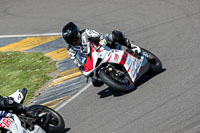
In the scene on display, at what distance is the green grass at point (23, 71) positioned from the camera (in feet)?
38.6

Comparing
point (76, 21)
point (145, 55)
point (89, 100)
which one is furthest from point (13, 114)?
point (76, 21)

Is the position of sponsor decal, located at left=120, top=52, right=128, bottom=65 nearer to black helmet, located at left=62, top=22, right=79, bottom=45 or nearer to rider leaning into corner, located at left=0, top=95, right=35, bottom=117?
black helmet, located at left=62, top=22, right=79, bottom=45

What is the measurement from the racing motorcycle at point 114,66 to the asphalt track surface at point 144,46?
31 cm

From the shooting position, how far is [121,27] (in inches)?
560

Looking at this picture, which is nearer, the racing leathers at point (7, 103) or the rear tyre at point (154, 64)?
the racing leathers at point (7, 103)

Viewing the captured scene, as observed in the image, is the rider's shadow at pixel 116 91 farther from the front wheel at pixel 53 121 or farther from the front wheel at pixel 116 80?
the front wheel at pixel 53 121

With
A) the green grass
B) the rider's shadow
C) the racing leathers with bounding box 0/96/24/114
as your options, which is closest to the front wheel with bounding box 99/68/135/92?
the rider's shadow

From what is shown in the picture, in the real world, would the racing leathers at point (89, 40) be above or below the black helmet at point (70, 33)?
below

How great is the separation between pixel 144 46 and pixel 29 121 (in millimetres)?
5395

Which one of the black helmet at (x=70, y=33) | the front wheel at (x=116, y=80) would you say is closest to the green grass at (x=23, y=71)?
the black helmet at (x=70, y=33)

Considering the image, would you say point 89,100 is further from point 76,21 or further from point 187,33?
point 76,21

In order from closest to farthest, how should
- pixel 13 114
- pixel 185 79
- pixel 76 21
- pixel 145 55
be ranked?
pixel 13 114
pixel 185 79
pixel 145 55
pixel 76 21

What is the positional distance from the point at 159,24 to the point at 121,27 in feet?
4.77

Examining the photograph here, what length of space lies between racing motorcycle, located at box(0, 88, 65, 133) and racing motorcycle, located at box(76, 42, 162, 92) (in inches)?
56.0
